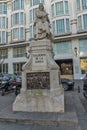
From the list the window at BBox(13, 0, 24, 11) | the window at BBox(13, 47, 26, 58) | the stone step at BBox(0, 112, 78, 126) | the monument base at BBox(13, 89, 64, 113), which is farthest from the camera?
the window at BBox(13, 0, 24, 11)

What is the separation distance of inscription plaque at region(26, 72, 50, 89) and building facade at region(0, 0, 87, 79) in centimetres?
1913

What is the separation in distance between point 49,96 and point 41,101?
1.27 feet

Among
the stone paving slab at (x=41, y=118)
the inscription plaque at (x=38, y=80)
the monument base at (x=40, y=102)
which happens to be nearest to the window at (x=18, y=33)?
the inscription plaque at (x=38, y=80)

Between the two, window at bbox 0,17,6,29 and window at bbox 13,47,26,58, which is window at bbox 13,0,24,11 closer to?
window at bbox 0,17,6,29

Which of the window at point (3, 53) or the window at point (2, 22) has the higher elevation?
the window at point (2, 22)

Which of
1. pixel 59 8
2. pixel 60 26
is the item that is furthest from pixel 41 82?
pixel 59 8

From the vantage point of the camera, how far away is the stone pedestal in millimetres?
6254

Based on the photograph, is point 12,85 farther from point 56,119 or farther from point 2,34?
point 2,34

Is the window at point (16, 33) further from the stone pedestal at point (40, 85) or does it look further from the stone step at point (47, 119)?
the stone step at point (47, 119)

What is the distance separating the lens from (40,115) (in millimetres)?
5848

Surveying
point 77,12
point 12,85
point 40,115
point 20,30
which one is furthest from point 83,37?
point 40,115

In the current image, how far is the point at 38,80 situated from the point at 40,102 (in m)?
0.98

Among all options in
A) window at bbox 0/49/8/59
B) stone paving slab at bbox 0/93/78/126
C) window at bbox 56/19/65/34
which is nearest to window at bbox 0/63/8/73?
window at bbox 0/49/8/59

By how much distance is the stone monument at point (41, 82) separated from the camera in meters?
6.27
